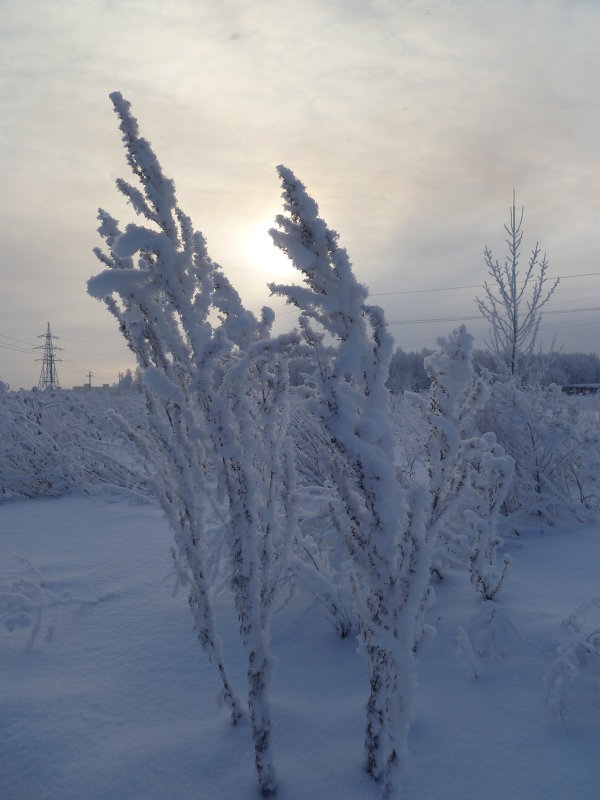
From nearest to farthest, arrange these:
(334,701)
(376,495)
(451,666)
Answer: (376,495)
(334,701)
(451,666)

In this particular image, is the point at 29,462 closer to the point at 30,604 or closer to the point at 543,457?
the point at 30,604

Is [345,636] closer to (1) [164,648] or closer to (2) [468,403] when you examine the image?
(1) [164,648]

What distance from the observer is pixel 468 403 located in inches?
61.2

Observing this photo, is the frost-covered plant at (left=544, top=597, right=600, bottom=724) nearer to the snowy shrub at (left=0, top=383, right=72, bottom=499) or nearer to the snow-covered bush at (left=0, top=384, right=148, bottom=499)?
the snow-covered bush at (left=0, top=384, right=148, bottom=499)

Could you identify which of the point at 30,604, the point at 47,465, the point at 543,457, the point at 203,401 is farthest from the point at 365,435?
the point at 47,465

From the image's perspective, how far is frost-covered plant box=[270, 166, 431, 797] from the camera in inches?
44.6

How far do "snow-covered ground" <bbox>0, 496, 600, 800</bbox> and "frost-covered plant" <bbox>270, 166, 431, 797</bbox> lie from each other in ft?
1.44

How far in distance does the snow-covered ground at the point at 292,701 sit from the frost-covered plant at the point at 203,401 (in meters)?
0.21

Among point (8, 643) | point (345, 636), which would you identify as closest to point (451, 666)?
point (345, 636)

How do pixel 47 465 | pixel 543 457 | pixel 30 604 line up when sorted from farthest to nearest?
1. pixel 47 465
2. pixel 543 457
3. pixel 30 604

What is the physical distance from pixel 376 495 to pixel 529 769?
3.24 feet

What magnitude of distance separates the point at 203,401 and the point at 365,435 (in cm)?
43

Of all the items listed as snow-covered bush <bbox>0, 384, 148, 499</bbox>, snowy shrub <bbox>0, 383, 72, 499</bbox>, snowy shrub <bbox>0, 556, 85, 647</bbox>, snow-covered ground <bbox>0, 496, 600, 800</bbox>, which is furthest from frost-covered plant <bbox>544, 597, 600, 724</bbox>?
snowy shrub <bbox>0, 383, 72, 499</bbox>

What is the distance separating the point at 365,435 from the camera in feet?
3.73
